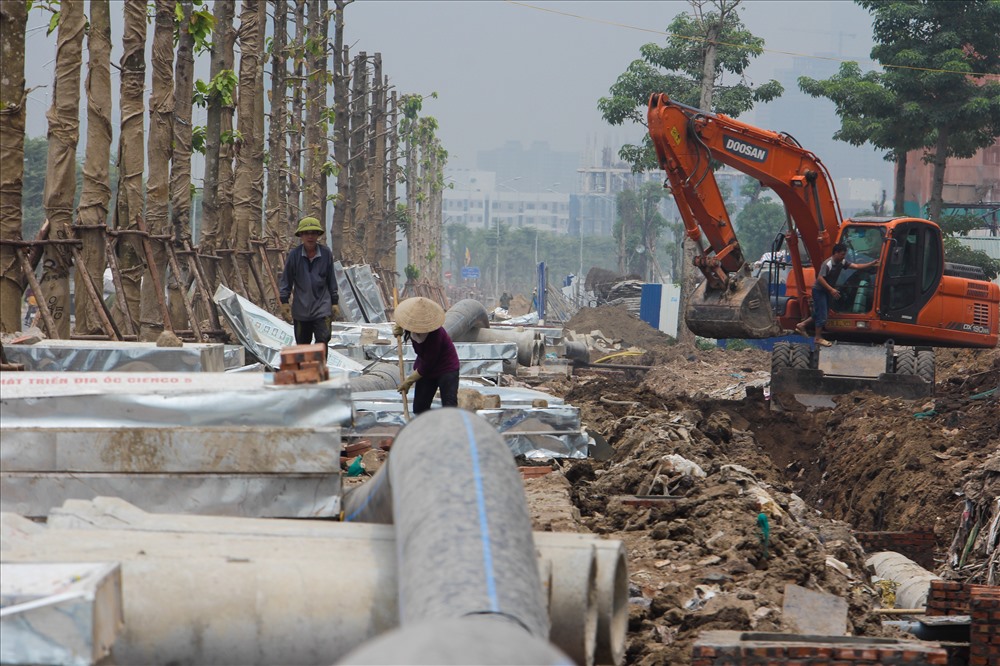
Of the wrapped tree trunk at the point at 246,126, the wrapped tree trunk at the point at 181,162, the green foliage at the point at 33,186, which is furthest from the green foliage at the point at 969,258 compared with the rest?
the green foliage at the point at 33,186

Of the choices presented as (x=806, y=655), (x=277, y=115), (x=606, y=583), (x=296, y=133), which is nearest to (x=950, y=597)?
(x=806, y=655)

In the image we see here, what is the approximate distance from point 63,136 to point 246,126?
10673mm

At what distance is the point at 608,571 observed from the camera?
203 inches

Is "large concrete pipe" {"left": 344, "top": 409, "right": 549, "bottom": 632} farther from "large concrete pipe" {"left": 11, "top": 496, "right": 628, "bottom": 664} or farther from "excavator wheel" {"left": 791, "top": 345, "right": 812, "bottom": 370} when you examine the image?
"excavator wheel" {"left": 791, "top": 345, "right": 812, "bottom": 370}

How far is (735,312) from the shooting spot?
18688 mm

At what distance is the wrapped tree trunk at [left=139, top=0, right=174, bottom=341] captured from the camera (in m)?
16.0

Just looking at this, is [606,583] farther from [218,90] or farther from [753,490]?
[218,90]

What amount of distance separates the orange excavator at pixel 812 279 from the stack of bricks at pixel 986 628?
37.6ft

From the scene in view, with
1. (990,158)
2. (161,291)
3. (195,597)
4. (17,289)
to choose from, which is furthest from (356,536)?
(990,158)

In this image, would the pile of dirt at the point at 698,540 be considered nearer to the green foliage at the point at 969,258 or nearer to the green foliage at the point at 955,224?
the green foliage at the point at 955,224

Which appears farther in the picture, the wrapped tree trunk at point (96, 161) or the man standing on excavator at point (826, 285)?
the man standing on excavator at point (826, 285)

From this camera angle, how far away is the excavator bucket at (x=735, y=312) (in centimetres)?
1875

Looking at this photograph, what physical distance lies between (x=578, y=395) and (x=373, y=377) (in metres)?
6.44

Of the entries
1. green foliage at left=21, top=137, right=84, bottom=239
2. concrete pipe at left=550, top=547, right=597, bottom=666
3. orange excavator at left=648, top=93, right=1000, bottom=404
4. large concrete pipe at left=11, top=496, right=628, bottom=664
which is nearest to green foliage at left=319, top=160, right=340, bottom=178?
orange excavator at left=648, top=93, right=1000, bottom=404
